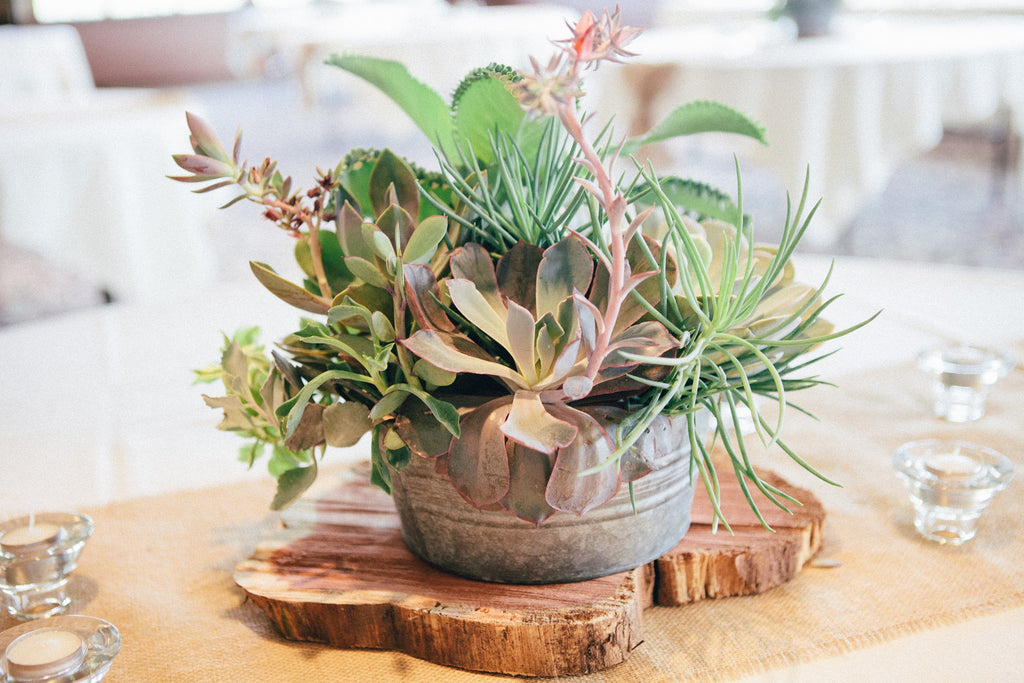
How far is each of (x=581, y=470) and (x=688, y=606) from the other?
0.43ft

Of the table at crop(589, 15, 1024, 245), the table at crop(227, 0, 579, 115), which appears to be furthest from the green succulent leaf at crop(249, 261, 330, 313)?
the table at crop(227, 0, 579, 115)

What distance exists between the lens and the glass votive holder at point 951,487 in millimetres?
481

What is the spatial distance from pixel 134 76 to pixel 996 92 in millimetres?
6783

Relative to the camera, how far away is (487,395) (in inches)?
15.7

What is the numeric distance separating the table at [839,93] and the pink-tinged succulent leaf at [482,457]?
6.52 feet

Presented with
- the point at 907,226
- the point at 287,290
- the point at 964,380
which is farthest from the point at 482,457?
the point at 907,226

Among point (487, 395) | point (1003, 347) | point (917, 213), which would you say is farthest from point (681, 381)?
point (917, 213)

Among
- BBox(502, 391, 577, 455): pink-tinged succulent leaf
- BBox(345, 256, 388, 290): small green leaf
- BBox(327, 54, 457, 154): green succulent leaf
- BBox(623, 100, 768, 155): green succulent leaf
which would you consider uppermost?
BBox(327, 54, 457, 154): green succulent leaf

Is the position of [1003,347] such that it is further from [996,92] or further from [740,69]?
[996,92]

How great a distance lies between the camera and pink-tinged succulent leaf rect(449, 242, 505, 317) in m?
0.37

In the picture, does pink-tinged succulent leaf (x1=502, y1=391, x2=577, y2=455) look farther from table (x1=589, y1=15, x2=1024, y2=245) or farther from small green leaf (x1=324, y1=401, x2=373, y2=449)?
table (x1=589, y1=15, x2=1024, y2=245)

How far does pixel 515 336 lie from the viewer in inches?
13.8

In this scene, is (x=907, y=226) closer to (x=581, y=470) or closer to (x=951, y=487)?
(x=951, y=487)

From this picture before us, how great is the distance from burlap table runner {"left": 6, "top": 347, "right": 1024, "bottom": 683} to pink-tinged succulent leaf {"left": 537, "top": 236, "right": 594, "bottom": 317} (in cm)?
17
